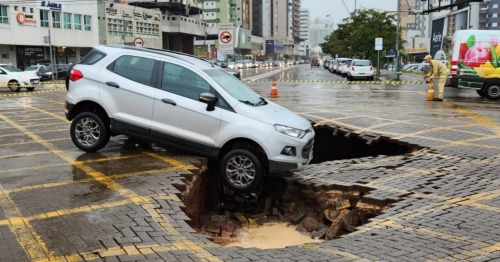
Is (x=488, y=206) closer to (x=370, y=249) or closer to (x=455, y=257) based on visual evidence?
(x=455, y=257)

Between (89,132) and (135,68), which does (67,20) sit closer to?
(89,132)

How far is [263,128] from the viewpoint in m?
6.59

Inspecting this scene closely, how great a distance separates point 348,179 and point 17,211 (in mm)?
4509

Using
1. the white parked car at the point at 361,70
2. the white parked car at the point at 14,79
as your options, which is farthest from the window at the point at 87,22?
the white parked car at the point at 361,70

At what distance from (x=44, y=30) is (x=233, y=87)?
47.9 m

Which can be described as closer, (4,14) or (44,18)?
(4,14)

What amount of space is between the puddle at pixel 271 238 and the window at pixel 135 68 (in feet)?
9.74

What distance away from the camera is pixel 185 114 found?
23.6 feet

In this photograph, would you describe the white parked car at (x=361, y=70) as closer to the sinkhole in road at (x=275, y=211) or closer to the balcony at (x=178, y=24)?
the sinkhole in road at (x=275, y=211)

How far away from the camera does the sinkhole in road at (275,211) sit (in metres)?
6.06

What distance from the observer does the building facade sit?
1793 inches

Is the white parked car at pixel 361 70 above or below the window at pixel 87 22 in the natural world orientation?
below

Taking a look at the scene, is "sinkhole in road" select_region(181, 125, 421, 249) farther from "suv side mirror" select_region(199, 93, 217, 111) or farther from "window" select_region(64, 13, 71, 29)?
"window" select_region(64, 13, 71, 29)

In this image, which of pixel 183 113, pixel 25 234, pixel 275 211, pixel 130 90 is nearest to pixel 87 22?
pixel 130 90
